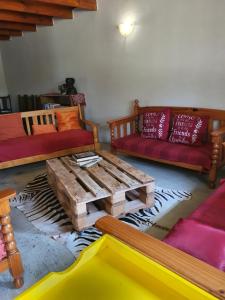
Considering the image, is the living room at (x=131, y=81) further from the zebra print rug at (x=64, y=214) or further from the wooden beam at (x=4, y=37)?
the wooden beam at (x=4, y=37)

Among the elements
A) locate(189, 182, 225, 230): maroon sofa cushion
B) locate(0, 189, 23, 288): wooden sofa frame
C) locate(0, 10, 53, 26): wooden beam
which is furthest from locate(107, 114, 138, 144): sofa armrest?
locate(0, 10, 53, 26): wooden beam

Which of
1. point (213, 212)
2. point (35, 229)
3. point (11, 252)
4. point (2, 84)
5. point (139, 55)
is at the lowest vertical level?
point (35, 229)

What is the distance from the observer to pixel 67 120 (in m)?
3.84

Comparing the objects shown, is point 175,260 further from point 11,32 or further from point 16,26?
point 11,32

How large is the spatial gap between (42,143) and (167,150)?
1.60 meters

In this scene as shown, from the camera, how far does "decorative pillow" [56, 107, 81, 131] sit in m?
3.82

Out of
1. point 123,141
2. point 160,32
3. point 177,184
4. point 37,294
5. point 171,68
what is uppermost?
point 160,32

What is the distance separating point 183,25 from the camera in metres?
3.04

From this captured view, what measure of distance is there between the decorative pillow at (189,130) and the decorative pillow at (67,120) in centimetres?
151

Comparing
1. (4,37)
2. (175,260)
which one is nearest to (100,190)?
(175,260)

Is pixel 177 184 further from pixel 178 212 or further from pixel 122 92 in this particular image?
pixel 122 92

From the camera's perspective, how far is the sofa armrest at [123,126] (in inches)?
133

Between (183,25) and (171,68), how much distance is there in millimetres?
510

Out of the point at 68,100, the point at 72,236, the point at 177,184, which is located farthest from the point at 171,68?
the point at 72,236
